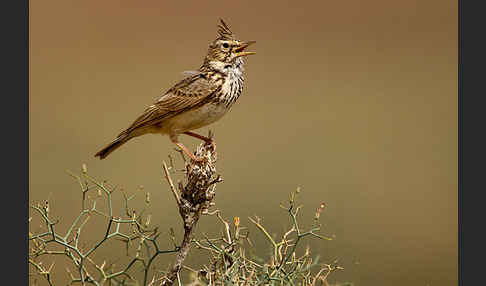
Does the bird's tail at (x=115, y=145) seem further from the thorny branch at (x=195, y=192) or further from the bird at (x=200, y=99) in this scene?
the thorny branch at (x=195, y=192)

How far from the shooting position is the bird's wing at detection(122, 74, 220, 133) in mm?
3635

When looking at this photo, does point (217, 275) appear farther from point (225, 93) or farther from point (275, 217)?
point (275, 217)

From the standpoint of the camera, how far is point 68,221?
550 cm

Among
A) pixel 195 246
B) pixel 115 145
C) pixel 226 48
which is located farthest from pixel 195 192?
pixel 226 48

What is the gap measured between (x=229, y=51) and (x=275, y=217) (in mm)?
2201

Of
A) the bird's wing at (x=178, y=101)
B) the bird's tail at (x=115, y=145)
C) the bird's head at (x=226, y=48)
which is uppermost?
the bird's head at (x=226, y=48)

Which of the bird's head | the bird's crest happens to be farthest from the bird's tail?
the bird's crest

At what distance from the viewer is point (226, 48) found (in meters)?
3.75

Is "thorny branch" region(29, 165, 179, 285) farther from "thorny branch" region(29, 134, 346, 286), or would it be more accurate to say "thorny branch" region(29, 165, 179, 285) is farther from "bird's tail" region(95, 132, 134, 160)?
"bird's tail" region(95, 132, 134, 160)

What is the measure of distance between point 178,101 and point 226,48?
0.43 metres

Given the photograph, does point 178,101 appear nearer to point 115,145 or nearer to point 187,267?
point 115,145

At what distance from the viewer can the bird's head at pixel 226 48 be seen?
3.72 metres

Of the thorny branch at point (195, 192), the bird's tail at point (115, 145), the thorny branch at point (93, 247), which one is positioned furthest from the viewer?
the bird's tail at point (115, 145)

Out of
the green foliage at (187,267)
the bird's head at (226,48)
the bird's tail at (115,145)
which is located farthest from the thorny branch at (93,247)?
the bird's head at (226,48)
